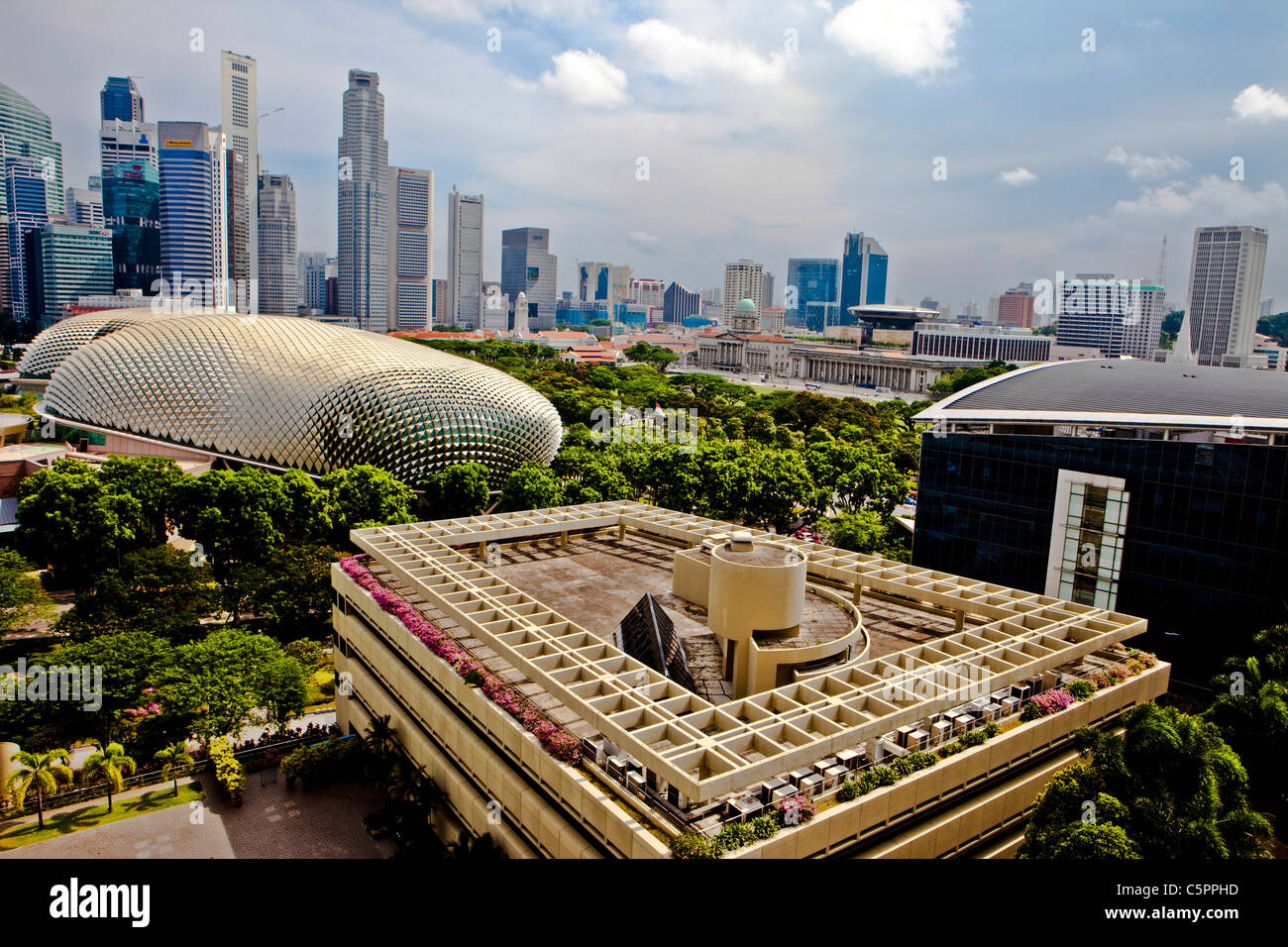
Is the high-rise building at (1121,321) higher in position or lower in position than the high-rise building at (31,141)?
lower

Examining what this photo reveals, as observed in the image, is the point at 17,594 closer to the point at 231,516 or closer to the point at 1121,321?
the point at 231,516

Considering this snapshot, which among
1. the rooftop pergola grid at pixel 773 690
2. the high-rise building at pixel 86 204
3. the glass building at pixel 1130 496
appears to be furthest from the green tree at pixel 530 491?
the high-rise building at pixel 86 204

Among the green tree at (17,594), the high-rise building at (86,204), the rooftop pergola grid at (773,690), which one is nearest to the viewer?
the rooftop pergola grid at (773,690)

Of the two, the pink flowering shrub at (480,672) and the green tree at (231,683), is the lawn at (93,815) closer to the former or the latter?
the green tree at (231,683)

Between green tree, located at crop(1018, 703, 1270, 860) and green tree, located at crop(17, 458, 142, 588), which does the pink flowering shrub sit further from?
green tree, located at crop(17, 458, 142, 588)
